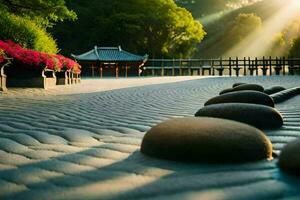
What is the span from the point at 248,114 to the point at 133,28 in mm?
38583

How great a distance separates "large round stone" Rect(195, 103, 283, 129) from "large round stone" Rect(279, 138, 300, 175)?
1.65 meters

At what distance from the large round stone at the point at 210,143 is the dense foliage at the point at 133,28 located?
39337mm

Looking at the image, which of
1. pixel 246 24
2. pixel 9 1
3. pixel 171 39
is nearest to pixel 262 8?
pixel 246 24

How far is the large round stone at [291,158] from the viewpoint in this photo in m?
2.49

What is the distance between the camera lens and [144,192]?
2.26 metres

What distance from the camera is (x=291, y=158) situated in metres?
2.53

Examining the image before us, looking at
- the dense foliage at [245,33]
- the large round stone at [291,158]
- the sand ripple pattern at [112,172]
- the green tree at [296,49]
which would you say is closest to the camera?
the sand ripple pattern at [112,172]

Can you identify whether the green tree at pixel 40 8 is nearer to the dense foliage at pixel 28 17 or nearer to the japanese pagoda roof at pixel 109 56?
the dense foliage at pixel 28 17

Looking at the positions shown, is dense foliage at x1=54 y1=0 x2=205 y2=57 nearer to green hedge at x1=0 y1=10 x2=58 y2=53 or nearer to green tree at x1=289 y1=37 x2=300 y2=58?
Answer: green tree at x1=289 y1=37 x2=300 y2=58

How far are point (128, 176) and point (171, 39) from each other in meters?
42.4

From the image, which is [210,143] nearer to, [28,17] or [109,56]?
[28,17]

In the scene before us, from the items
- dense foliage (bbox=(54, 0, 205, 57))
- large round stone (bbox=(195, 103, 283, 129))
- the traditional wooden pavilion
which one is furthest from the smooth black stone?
dense foliage (bbox=(54, 0, 205, 57))

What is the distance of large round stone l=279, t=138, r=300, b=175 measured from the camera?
2492 mm

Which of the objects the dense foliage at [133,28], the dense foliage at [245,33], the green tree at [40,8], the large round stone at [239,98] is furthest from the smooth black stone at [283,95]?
the dense foliage at [245,33]
